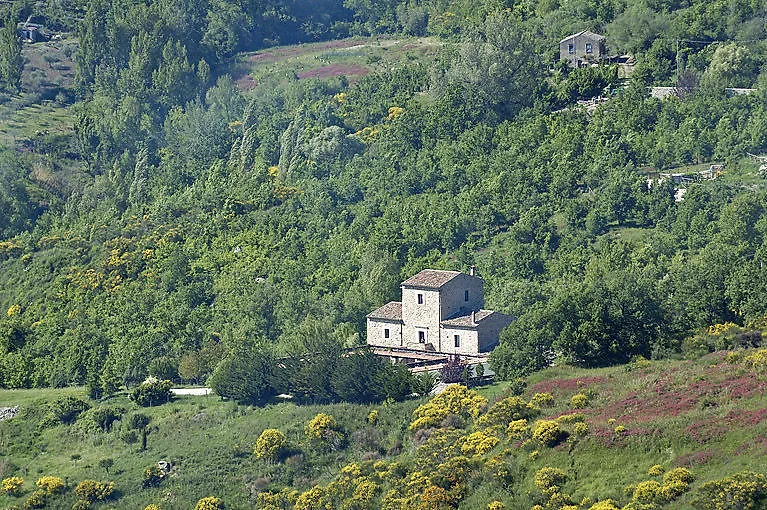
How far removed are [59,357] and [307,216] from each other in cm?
1974

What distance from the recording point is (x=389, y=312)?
8512cm

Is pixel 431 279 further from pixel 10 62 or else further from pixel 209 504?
pixel 10 62

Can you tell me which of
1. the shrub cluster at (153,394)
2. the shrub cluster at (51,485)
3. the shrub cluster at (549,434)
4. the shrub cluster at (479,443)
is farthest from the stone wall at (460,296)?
the shrub cluster at (51,485)

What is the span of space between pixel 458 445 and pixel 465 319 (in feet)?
50.5

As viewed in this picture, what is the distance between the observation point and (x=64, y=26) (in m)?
151

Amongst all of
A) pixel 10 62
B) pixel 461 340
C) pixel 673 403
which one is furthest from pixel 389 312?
pixel 10 62

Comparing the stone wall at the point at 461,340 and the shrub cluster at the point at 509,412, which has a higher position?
the shrub cluster at the point at 509,412

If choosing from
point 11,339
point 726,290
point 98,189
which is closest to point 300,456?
point 726,290

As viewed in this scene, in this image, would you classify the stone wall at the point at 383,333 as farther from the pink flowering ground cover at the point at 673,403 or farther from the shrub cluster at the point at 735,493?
the shrub cluster at the point at 735,493

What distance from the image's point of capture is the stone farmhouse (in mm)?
82312

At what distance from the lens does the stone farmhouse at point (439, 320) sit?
82312 millimetres

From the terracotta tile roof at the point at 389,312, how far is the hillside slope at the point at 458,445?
7701 millimetres

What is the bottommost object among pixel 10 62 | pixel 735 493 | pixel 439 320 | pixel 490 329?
pixel 490 329

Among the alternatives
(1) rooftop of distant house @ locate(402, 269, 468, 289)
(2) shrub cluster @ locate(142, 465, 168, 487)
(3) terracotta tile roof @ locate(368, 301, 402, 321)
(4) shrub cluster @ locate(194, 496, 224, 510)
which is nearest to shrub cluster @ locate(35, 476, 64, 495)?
(2) shrub cluster @ locate(142, 465, 168, 487)
